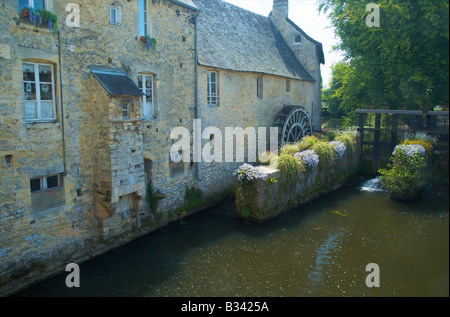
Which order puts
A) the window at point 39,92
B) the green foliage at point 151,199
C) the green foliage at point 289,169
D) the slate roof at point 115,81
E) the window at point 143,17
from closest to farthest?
the window at point 39,92
the slate roof at point 115,81
the window at point 143,17
the green foliage at point 151,199
the green foliage at point 289,169

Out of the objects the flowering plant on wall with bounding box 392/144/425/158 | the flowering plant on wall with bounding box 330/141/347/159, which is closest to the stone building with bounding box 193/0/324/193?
the flowering plant on wall with bounding box 330/141/347/159

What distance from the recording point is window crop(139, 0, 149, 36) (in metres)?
8.64

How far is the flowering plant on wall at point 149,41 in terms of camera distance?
866 cm

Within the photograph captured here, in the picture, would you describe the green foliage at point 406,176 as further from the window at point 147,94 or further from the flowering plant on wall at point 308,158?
the window at point 147,94

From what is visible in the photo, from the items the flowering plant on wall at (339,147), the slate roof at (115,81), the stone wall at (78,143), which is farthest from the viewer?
the flowering plant on wall at (339,147)

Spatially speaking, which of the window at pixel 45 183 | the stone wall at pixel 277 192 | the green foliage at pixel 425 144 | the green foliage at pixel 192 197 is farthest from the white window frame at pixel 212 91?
the green foliage at pixel 425 144

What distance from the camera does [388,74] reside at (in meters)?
14.4

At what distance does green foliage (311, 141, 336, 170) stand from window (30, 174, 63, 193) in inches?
331

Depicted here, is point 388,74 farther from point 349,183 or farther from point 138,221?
point 138,221

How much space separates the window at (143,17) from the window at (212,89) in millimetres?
3049

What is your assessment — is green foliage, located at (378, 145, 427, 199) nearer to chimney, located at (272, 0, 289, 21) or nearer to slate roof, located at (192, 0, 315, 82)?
slate roof, located at (192, 0, 315, 82)

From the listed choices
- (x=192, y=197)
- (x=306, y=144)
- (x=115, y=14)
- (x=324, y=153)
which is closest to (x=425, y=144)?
(x=324, y=153)

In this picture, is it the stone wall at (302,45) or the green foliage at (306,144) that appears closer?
the green foliage at (306,144)

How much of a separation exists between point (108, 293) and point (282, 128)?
9.88 m
